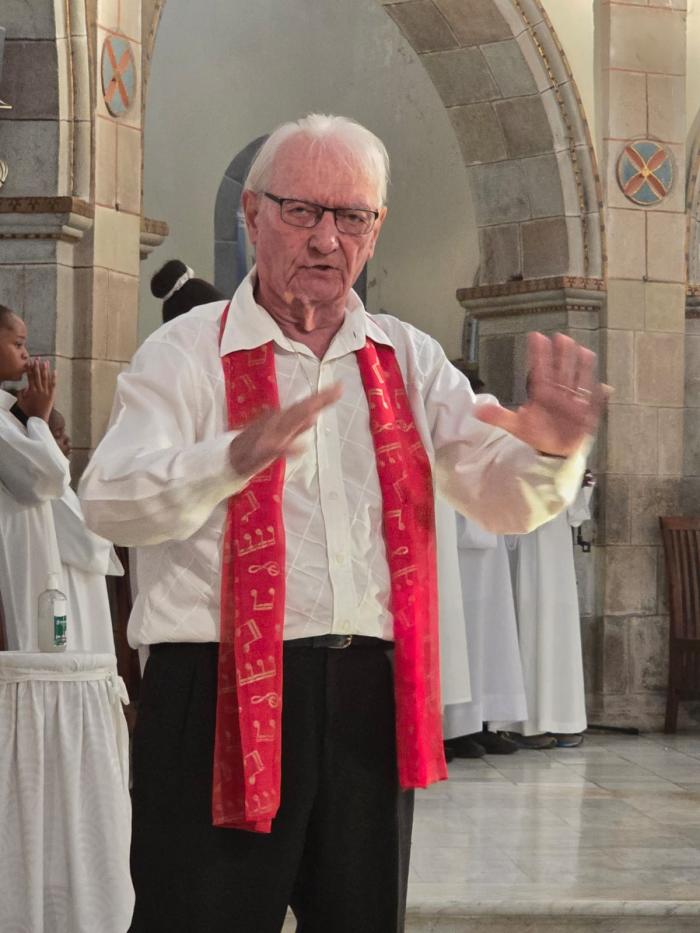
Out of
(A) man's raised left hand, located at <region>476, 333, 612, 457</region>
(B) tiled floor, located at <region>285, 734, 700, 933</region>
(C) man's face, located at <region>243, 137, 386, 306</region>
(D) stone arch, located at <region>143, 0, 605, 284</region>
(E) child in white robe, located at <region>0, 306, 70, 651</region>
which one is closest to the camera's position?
(A) man's raised left hand, located at <region>476, 333, 612, 457</region>

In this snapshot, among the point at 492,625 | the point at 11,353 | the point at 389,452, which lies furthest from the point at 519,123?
the point at 389,452

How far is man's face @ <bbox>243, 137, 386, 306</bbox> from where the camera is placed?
2.35 m

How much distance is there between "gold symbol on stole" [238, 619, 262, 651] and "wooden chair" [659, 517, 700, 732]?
6.86 m

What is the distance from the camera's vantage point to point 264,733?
7.49ft

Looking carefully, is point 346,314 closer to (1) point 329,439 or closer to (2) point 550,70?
(1) point 329,439

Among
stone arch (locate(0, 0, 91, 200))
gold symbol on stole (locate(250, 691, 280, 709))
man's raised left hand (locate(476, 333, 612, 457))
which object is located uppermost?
stone arch (locate(0, 0, 91, 200))

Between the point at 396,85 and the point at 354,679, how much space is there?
10741 millimetres

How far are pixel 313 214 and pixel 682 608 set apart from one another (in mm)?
6883

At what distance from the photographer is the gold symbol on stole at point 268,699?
2271mm

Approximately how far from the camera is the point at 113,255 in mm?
6789

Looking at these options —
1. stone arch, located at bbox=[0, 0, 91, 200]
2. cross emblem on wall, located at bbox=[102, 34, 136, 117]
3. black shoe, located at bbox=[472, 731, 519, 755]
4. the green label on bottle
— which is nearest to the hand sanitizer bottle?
the green label on bottle

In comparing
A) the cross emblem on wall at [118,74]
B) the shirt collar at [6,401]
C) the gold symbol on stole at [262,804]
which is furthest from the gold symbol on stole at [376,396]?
the cross emblem on wall at [118,74]

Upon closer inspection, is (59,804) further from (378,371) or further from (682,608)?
(682,608)

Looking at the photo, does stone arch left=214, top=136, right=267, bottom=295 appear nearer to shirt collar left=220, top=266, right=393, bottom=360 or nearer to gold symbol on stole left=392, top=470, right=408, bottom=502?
shirt collar left=220, top=266, right=393, bottom=360
